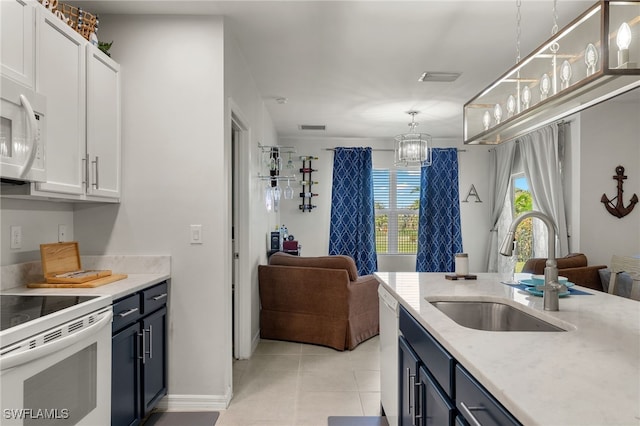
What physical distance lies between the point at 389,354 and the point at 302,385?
1.09m

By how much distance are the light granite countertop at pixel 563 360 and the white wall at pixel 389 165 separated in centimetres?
497

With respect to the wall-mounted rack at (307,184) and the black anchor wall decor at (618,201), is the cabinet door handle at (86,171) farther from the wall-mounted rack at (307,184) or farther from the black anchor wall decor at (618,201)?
the black anchor wall decor at (618,201)

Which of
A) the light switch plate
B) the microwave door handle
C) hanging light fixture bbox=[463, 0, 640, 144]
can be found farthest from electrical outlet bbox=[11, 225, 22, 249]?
hanging light fixture bbox=[463, 0, 640, 144]

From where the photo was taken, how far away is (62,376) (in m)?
1.53

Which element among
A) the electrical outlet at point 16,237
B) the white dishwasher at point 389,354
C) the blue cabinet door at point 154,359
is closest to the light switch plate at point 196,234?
the blue cabinet door at point 154,359

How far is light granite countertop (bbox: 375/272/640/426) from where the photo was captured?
0.76 m

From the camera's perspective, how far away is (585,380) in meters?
0.89

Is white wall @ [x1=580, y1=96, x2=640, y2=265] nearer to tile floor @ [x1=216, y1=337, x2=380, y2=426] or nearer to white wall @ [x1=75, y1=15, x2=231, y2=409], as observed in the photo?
tile floor @ [x1=216, y1=337, x2=380, y2=426]

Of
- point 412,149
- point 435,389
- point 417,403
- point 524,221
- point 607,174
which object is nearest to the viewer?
point 435,389

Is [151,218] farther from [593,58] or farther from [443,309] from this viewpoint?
[593,58]

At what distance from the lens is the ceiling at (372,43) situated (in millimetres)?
2520

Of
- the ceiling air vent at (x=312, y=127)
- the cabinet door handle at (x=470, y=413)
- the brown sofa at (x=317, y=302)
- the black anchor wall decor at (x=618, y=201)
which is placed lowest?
the brown sofa at (x=317, y=302)

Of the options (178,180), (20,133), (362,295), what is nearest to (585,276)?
(362,295)

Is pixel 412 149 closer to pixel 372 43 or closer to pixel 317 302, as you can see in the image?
pixel 372 43
